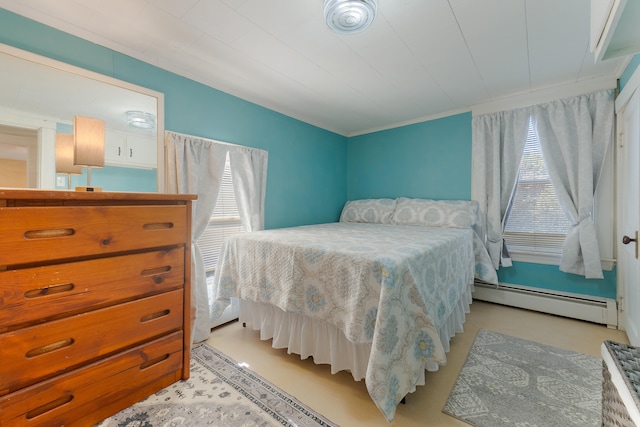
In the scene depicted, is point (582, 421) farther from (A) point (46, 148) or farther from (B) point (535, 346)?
(A) point (46, 148)

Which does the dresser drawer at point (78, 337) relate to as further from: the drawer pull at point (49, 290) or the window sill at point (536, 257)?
the window sill at point (536, 257)

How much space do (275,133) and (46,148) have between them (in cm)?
184

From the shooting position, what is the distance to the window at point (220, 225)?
7.80ft

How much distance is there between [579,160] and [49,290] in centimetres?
369

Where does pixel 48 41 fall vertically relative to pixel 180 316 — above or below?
above

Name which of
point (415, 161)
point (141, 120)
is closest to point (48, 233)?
point (141, 120)

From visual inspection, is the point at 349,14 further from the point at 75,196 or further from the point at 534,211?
the point at 534,211

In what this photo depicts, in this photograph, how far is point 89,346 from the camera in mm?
1182

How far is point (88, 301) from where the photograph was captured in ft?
3.86

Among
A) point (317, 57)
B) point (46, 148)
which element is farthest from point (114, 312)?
point (317, 57)

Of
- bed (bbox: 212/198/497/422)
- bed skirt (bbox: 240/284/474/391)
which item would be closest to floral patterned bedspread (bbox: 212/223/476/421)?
bed (bbox: 212/198/497/422)

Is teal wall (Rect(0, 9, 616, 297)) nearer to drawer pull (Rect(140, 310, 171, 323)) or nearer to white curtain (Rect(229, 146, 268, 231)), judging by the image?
white curtain (Rect(229, 146, 268, 231))

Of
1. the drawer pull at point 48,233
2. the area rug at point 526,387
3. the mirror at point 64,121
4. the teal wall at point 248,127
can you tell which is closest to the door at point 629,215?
the area rug at point 526,387

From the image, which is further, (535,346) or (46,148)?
(535,346)
